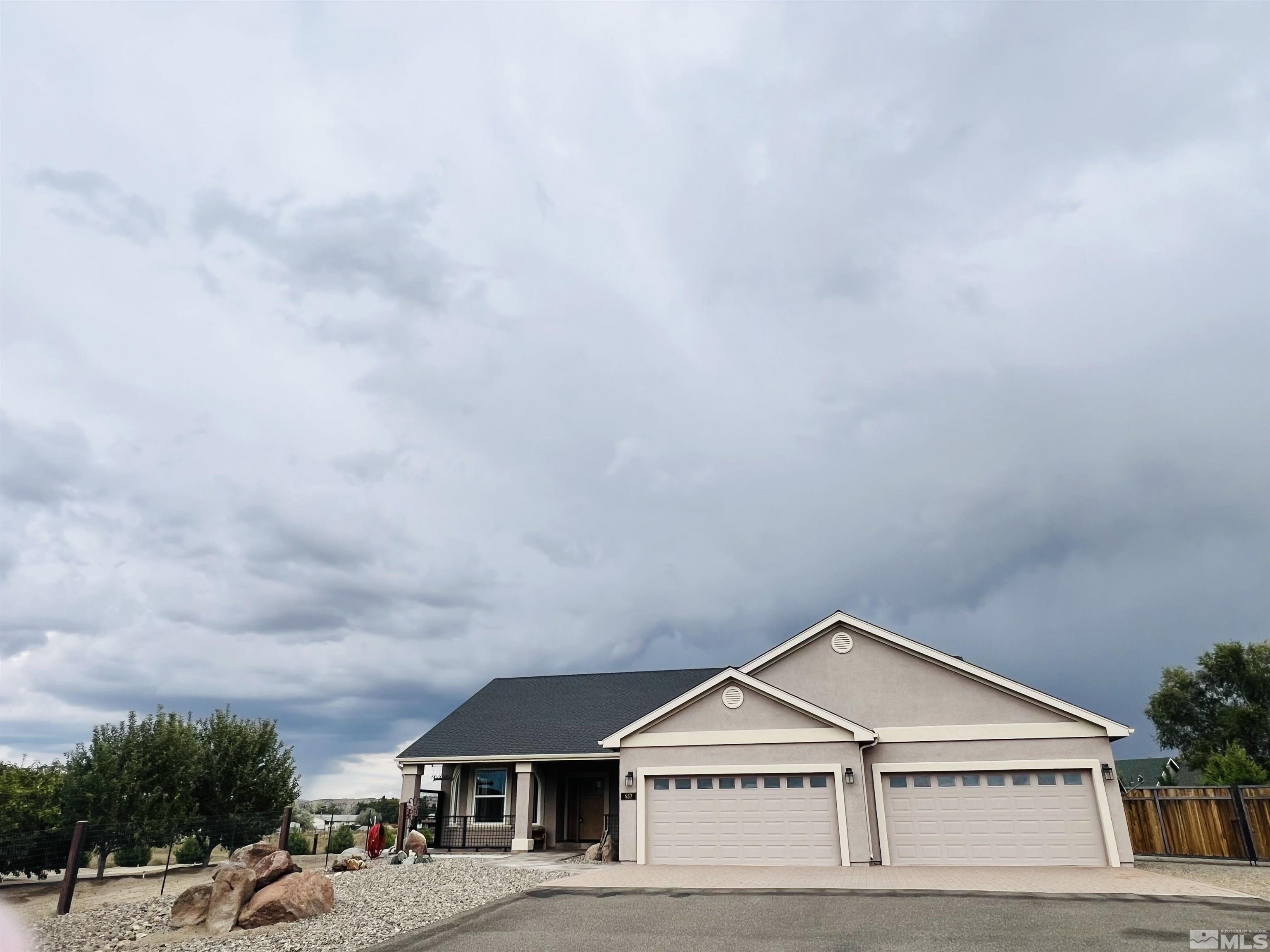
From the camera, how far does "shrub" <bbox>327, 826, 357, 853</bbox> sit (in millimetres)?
28141

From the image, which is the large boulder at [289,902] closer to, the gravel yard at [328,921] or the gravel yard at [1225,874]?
the gravel yard at [328,921]

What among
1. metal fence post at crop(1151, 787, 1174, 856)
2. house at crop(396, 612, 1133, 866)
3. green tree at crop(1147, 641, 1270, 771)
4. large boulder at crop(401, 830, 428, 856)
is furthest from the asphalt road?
green tree at crop(1147, 641, 1270, 771)

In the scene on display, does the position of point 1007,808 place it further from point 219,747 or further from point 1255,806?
point 219,747

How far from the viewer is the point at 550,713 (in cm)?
2788

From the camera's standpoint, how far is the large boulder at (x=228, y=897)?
39.7ft

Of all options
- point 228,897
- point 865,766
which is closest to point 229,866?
point 228,897

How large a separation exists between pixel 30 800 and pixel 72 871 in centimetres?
1425

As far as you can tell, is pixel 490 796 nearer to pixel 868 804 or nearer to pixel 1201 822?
pixel 868 804

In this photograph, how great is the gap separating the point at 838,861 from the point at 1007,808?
13.6ft

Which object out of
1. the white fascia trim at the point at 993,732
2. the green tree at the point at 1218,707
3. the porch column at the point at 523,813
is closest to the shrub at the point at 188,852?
the porch column at the point at 523,813

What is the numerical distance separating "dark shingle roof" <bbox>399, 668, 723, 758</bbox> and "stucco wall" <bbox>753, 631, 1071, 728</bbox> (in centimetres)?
407

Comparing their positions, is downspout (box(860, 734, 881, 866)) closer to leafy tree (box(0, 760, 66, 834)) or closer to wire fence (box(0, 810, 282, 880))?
wire fence (box(0, 810, 282, 880))

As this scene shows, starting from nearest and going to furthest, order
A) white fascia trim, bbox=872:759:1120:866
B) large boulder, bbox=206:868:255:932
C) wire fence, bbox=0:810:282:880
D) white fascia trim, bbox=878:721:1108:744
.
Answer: large boulder, bbox=206:868:255:932
wire fence, bbox=0:810:282:880
white fascia trim, bbox=872:759:1120:866
white fascia trim, bbox=878:721:1108:744

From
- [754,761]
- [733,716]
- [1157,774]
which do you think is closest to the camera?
[754,761]
